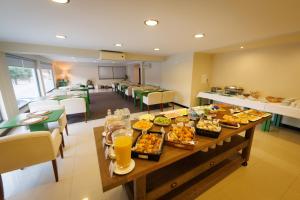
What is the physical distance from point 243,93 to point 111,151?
4.51 metres

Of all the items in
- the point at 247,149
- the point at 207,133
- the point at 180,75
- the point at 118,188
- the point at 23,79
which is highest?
the point at 180,75

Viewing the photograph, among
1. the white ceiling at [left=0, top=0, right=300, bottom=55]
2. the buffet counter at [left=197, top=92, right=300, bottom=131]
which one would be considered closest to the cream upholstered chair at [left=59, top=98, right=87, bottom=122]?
the white ceiling at [left=0, top=0, right=300, bottom=55]

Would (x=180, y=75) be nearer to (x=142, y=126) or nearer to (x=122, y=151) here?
(x=142, y=126)

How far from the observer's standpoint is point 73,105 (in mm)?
3377

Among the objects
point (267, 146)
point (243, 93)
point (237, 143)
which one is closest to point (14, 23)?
point (237, 143)

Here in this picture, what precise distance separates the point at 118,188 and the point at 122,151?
113cm

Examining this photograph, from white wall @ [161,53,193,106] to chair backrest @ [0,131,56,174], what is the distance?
4.39m

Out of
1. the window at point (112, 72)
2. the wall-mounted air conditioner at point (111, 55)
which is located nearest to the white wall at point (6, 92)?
the wall-mounted air conditioner at point (111, 55)

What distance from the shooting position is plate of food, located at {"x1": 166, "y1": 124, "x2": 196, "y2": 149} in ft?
3.53

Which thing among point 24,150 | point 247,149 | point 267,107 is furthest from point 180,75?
point 24,150

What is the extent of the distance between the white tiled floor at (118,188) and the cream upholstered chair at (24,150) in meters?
0.37

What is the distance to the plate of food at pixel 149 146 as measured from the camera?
0.94 m

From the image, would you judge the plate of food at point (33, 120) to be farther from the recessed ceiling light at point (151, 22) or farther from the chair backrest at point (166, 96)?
the chair backrest at point (166, 96)

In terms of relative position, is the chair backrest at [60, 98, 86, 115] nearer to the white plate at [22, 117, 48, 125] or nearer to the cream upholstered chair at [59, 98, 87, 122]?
the cream upholstered chair at [59, 98, 87, 122]
